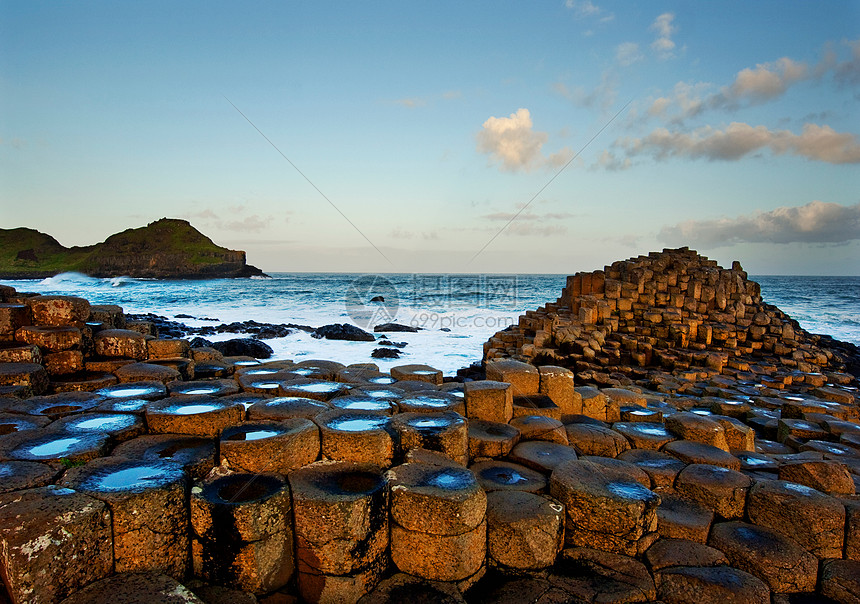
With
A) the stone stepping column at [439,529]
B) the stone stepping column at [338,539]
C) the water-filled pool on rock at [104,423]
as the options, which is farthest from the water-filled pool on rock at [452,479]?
the water-filled pool on rock at [104,423]

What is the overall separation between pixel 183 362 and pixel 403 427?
4526mm

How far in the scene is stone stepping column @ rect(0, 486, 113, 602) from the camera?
2.45 metres

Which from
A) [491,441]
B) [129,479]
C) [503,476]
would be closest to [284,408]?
[129,479]

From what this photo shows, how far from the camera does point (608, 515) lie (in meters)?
3.71

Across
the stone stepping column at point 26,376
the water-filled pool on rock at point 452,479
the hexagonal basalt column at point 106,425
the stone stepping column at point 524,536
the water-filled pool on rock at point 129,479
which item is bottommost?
the stone stepping column at point 524,536

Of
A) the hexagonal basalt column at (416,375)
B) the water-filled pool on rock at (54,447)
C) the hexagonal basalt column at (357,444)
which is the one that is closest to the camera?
the water-filled pool on rock at (54,447)

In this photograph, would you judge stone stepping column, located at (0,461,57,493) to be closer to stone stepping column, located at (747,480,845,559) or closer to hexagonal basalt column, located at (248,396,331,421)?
hexagonal basalt column, located at (248,396,331,421)

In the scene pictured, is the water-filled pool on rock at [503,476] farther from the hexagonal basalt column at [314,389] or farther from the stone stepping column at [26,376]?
the stone stepping column at [26,376]

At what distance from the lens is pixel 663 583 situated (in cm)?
345

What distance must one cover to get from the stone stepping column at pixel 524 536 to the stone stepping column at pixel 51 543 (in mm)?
2825

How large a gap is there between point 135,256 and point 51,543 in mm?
111697

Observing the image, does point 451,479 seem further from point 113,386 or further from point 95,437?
point 113,386

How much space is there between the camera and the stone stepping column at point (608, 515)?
144 inches

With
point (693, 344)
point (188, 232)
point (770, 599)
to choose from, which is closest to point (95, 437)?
point (770, 599)
